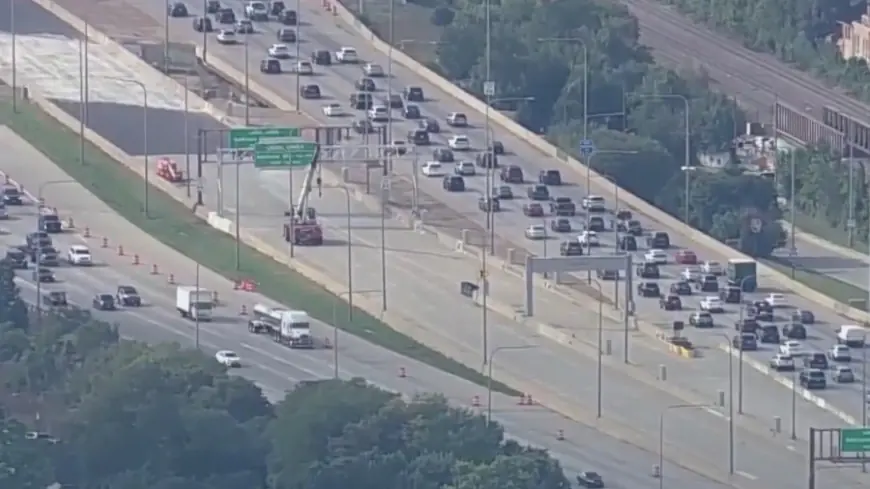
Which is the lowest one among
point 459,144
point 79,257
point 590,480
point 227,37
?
point 459,144

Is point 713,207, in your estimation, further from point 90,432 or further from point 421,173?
point 90,432

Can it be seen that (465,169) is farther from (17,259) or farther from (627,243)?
(17,259)

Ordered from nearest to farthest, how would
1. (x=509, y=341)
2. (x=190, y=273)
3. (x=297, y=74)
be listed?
1. (x=509, y=341)
2. (x=190, y=273)
3. (x=297, y=74)

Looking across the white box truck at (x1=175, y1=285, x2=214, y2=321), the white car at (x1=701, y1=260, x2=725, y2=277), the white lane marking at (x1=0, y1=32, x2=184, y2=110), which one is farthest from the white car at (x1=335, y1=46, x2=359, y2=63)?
the white box truck at (x1=175, y1=285, x2=214, y2=321)

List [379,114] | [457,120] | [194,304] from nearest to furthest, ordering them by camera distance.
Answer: [194,304]
[379,114]
[457,120]

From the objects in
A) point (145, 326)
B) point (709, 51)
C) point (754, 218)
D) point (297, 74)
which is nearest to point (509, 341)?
point (145, 326)

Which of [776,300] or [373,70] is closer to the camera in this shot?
[776,300]

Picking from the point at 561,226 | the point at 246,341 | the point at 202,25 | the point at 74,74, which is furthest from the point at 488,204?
the point at 202,25
